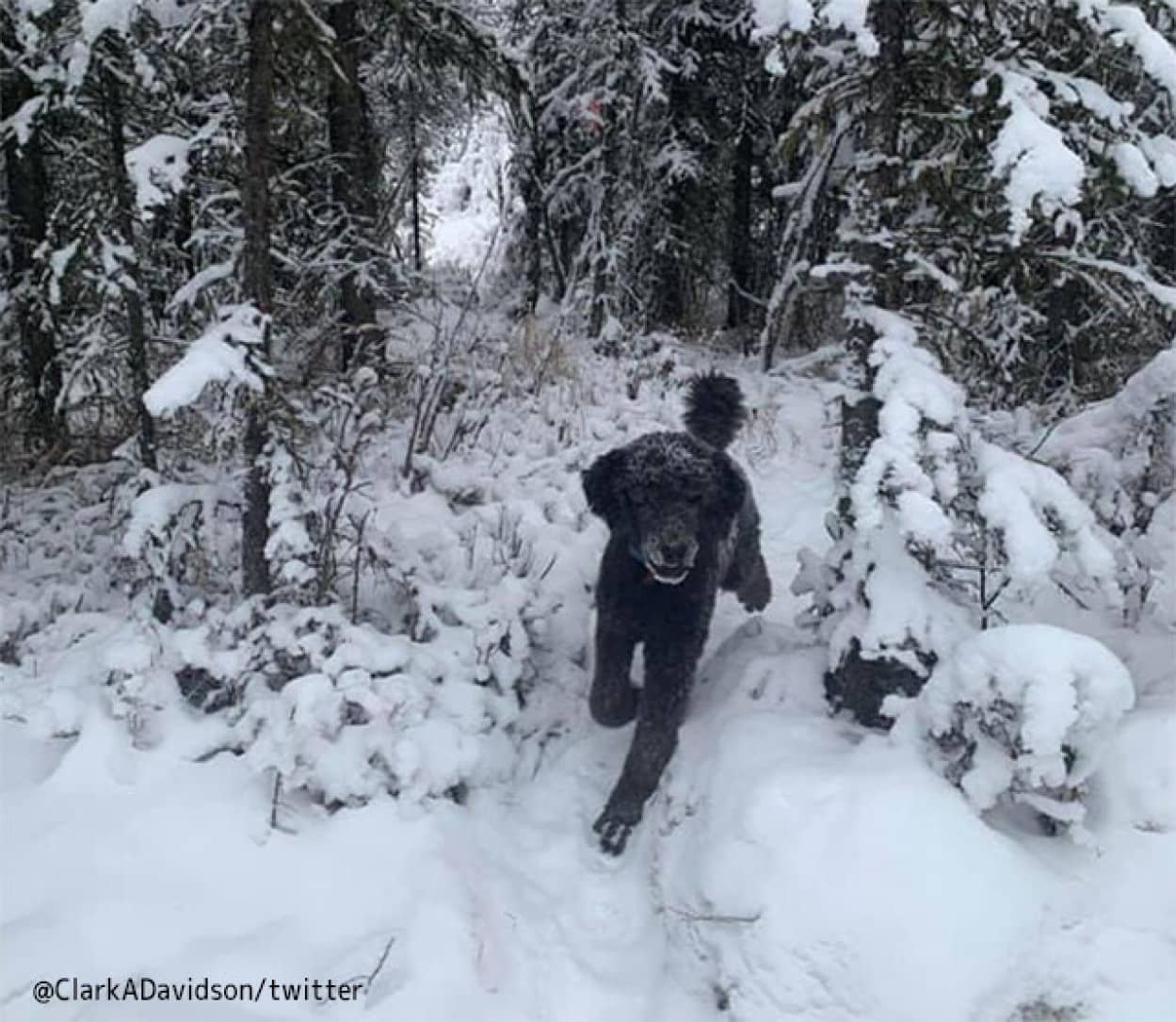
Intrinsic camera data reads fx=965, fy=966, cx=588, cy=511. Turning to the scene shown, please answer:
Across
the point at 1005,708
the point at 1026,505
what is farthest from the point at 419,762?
the point at 1026,505

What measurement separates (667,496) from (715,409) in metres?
1.18

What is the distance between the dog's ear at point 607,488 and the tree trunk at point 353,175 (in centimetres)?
282

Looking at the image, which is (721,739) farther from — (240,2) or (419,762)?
(240,2)

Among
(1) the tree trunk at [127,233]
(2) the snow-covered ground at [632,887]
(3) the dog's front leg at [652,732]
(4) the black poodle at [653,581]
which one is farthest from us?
(1) the tree trunk at [127,233]

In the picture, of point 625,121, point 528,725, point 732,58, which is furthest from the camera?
point 732,58

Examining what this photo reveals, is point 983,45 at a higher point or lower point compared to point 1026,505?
higher

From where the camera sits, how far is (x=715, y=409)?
204 inches

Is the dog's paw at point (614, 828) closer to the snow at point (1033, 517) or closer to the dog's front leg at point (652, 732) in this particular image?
the dog's front leg at point (652, 732)

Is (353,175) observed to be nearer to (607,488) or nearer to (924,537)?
(607,488)

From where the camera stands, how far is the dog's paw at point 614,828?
3818 millimetres

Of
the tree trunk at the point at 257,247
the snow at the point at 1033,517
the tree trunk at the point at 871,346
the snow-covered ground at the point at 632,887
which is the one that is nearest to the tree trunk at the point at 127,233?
the tree trunk at the point at 257,247

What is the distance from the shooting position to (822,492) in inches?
291

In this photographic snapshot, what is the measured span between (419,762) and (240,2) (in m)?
3.02

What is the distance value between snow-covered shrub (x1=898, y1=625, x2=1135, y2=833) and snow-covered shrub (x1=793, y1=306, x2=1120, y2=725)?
31 cm
